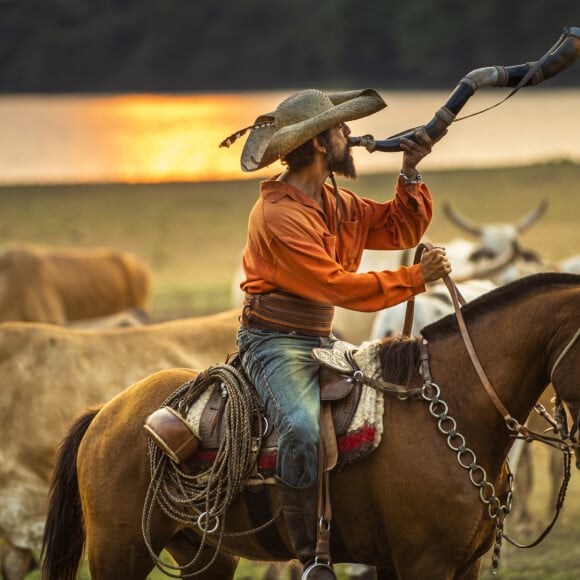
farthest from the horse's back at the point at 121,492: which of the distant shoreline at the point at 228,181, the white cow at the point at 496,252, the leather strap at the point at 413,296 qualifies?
the distant shoreline at the point at 228,181

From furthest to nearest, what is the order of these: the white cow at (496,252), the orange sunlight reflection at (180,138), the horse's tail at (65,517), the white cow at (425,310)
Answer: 1. the orange sunlight reflection at (180,138)
2. the white cow at (496,252)
3. the white cow at (425,310)
4. the horse's tail at (65,517)

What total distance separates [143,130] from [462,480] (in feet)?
107

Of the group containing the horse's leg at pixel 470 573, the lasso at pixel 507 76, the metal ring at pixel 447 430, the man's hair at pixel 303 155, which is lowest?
the horse's leg at pixel 470 573

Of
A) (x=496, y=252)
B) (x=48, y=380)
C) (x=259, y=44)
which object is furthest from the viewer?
(x=259, y=44)

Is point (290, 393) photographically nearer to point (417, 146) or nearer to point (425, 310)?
point (417, 146)

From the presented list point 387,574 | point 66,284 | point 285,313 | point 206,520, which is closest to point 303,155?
point 285,313

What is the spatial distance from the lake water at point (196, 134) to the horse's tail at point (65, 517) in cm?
2151

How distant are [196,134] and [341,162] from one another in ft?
94.2

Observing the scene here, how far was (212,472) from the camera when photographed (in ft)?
13.9

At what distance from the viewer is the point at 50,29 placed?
4538 centimetres

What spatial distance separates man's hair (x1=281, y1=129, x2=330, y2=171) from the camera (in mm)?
4191

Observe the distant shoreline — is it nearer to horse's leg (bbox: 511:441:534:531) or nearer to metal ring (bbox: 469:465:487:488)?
horse's leg (bbox: 511:441:534:531)

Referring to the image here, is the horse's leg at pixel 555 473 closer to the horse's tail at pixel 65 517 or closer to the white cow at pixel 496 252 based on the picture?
the white cow at pixel 496 252

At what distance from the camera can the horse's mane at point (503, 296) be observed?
13.0 feet
